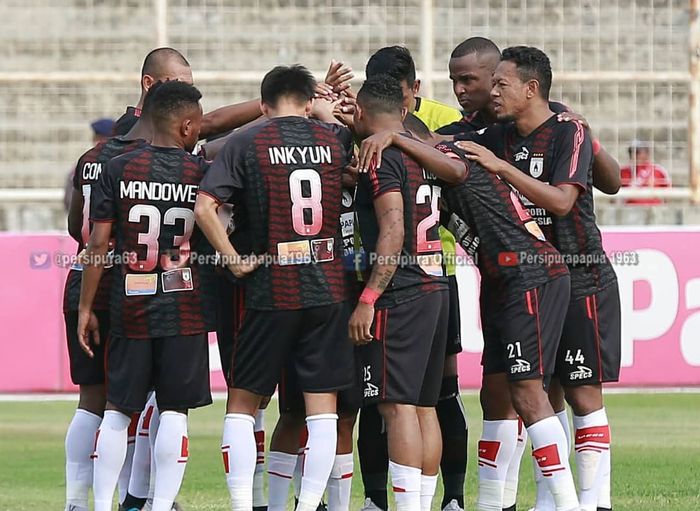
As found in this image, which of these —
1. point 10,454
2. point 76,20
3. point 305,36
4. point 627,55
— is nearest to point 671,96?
point 627,55

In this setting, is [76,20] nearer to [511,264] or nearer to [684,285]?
[684,285]

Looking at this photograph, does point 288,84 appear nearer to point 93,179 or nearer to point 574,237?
point 93,179

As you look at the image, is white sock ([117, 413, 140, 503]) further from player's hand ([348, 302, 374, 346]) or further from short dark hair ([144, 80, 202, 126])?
short dark hair ([144, 80, 202, 126])

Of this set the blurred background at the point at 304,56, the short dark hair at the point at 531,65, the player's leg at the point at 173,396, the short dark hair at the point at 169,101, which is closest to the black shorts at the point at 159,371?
the player's leg at the point at 173,396

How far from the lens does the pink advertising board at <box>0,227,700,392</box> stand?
1240 cm

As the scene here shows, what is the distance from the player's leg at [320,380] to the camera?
21.6 feet

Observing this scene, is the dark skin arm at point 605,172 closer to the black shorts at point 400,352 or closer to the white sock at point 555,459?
the black shorts at point 400,352

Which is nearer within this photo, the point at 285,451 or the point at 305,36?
the point at 285,451

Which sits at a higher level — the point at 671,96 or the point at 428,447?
the point at 671,96

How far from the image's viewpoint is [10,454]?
32.9 ft

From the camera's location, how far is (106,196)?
6555 mm

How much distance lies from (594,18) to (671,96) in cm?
133

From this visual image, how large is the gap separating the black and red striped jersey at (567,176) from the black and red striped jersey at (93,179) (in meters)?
1.76

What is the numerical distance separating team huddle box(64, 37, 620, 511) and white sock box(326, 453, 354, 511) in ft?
0.03
